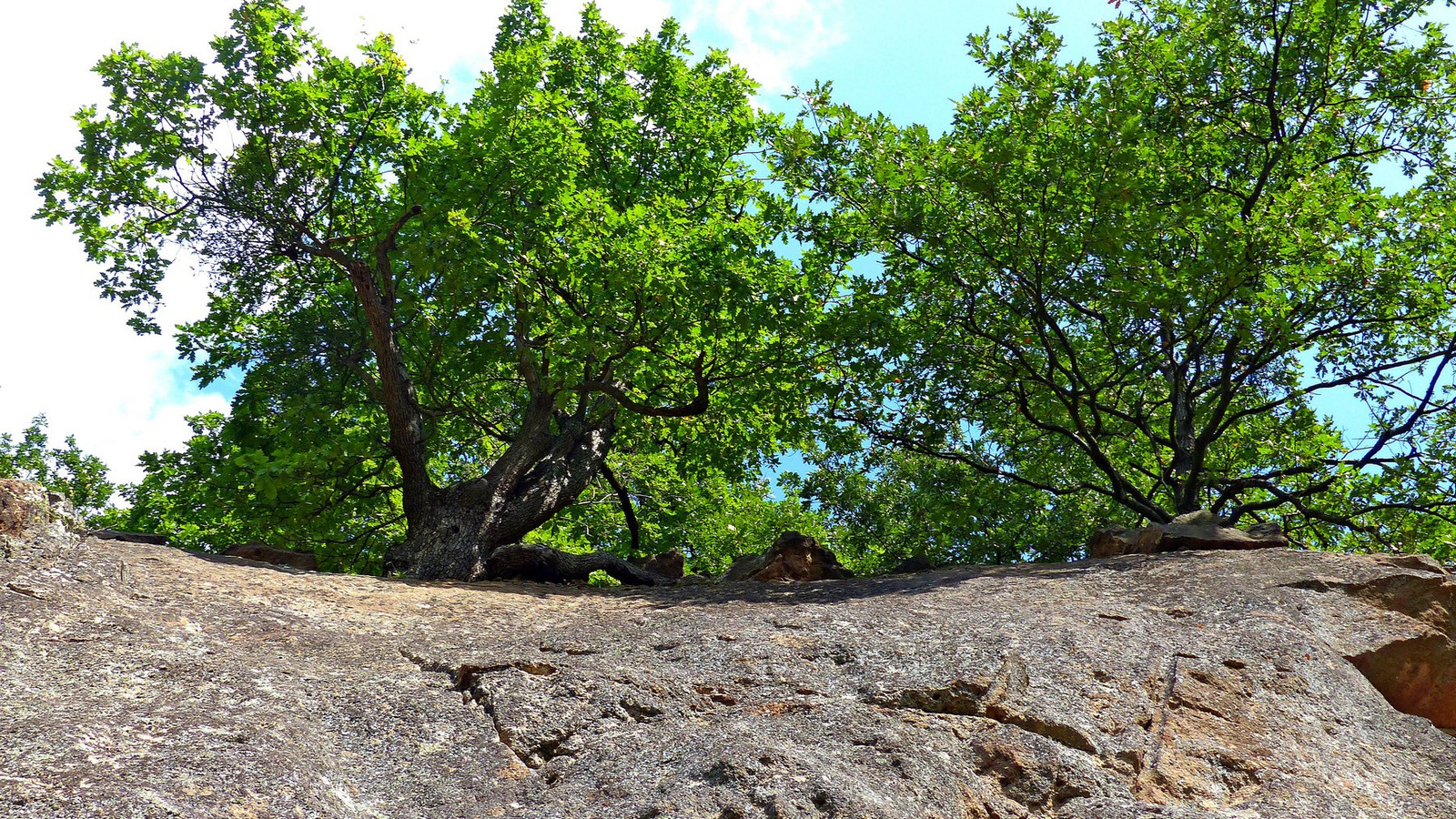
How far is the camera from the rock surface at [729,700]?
6.81 meters

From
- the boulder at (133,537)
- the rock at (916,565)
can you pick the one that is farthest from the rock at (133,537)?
the rock at (916,565)

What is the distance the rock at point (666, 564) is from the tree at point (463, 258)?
2.07 meters

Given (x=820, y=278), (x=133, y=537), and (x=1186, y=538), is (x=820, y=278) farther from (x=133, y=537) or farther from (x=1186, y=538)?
(x=133, y=537)

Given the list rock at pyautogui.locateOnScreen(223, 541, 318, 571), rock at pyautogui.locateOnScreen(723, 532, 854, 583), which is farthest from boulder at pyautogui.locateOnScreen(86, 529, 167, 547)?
rock at pyautogui.locateOnScreen(723, 532, 854, 583)

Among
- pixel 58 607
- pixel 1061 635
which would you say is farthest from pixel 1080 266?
pixel 58 607

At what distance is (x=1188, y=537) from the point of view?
12812 mm

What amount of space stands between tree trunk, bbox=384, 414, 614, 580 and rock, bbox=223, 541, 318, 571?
1.65 meters

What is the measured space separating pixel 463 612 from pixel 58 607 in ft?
11.8

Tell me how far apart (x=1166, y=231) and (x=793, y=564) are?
7.22 m

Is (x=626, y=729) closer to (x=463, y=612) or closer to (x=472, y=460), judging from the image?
(x=463, y=612)

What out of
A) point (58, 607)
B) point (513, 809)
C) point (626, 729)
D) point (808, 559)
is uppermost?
point (808, 559)

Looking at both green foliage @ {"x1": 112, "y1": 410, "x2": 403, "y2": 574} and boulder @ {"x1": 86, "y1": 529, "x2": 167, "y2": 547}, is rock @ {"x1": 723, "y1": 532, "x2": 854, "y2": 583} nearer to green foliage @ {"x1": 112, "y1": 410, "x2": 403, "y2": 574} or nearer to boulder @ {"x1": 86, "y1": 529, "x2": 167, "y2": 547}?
green foliage @ {"x1": 112, "y1": 410, "x2": 403, "y2": 574}

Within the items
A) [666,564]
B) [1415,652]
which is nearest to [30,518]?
[666,564]

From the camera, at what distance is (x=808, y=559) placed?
13.8 m
